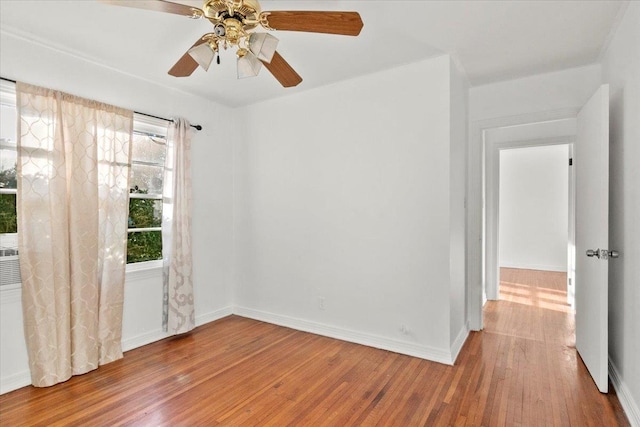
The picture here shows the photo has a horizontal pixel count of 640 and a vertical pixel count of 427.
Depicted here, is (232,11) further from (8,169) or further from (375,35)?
(8,169)

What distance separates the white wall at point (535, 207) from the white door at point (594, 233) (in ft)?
15.4

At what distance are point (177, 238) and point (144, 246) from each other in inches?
12.7

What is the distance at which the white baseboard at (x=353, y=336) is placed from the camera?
112 inches

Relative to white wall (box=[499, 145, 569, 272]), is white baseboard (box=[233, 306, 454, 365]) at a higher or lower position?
lower

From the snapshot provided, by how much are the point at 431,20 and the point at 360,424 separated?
8.54ft

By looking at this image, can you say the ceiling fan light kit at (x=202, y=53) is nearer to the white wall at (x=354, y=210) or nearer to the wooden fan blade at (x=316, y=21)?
the wooden fan blade at (x=316, y=21)

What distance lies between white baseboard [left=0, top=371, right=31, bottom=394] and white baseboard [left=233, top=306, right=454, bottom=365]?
6.67 ft

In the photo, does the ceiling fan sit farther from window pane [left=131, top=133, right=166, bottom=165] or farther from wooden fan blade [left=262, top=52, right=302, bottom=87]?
window pane [left=131, top=133, right=166, bottom=165]

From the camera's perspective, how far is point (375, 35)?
245 cm

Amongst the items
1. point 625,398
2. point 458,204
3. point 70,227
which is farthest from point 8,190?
point 625,398

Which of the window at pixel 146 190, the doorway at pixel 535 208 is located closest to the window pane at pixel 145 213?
the window at pixel 146 190

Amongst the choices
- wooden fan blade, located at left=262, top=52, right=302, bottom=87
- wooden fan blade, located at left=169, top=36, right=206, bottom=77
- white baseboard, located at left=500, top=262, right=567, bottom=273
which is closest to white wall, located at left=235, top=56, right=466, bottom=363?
wooden fan blade, located at left=262, top=52, right=302, bottom=87

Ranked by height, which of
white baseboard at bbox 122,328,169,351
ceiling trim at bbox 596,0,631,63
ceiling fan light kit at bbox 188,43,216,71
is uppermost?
ceiling trim at bbox 596,0,631,63

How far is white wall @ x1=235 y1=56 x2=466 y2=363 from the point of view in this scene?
2867 millimetres
